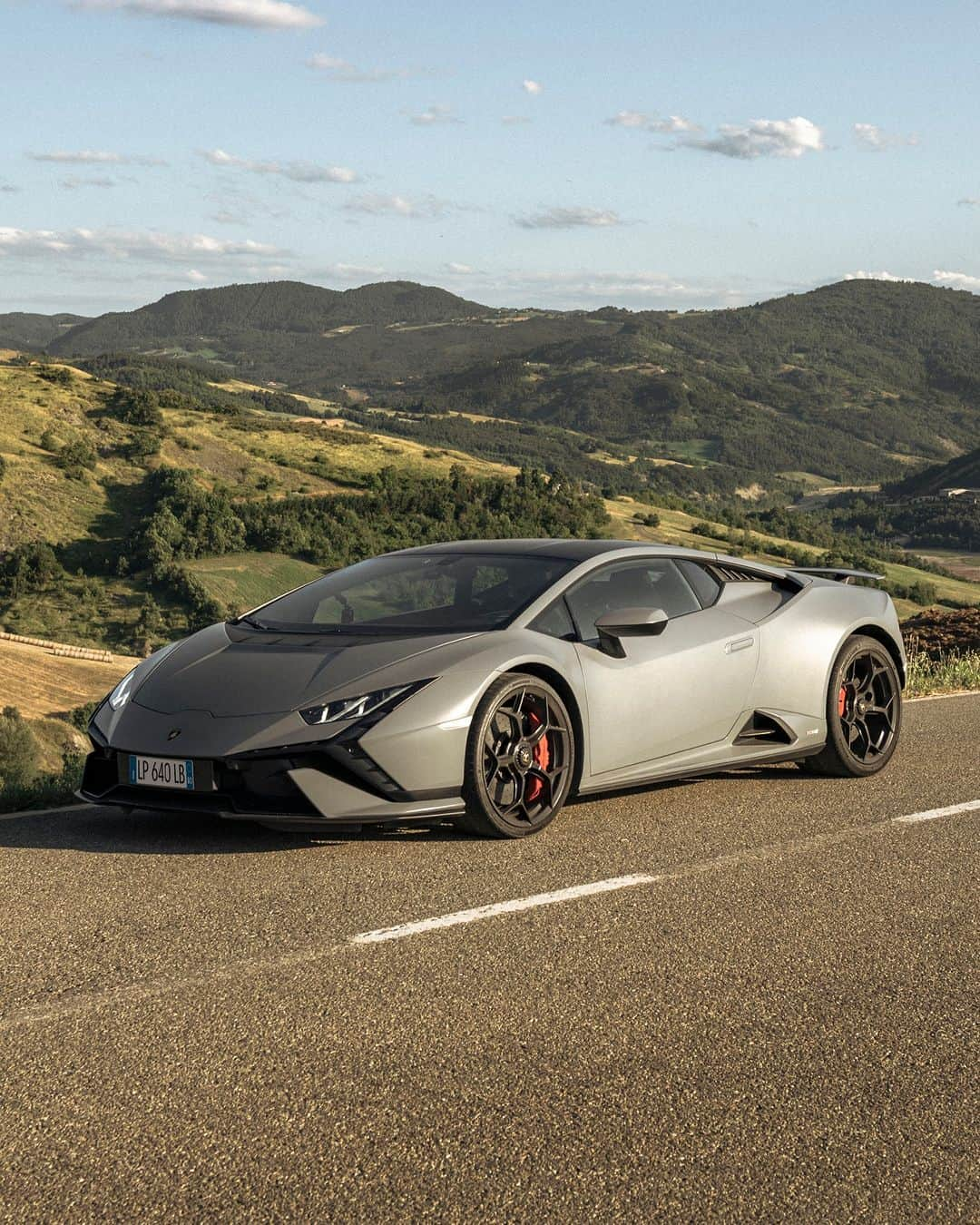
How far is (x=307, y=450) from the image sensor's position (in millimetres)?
118188

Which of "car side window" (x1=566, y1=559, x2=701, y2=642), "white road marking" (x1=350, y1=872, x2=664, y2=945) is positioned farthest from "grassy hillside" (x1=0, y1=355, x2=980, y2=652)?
"white road marking" (x1=350, y1=872, x2=664, y2=945)

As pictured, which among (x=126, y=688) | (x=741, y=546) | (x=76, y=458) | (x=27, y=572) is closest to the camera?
(x=126, y=688)

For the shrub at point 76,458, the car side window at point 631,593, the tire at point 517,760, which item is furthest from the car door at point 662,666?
the shrub at point 76,458

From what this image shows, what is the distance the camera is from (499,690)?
19.3ft

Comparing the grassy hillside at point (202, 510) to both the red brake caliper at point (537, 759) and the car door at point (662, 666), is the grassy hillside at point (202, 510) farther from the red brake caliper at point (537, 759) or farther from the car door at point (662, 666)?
the red brake caliper at point (537, 759)

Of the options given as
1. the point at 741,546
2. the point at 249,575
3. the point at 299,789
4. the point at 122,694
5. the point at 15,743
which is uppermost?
the point at 741,546

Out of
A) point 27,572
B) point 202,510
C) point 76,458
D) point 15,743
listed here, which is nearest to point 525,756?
point 15,743

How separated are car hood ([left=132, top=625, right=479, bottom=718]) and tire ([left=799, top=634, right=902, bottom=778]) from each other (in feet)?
7.68

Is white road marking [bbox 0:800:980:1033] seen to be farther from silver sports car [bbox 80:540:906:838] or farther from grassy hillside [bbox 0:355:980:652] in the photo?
grassy hillside [bbox 0:355:980:652]

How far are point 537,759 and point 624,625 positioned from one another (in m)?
0.74

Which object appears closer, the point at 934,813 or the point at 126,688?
the point at 126,688

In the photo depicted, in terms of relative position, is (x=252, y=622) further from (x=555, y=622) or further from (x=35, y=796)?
(x=555, y=622)

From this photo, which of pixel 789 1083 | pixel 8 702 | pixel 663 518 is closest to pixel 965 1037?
pixel 789 1083

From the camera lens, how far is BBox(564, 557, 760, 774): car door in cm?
632
